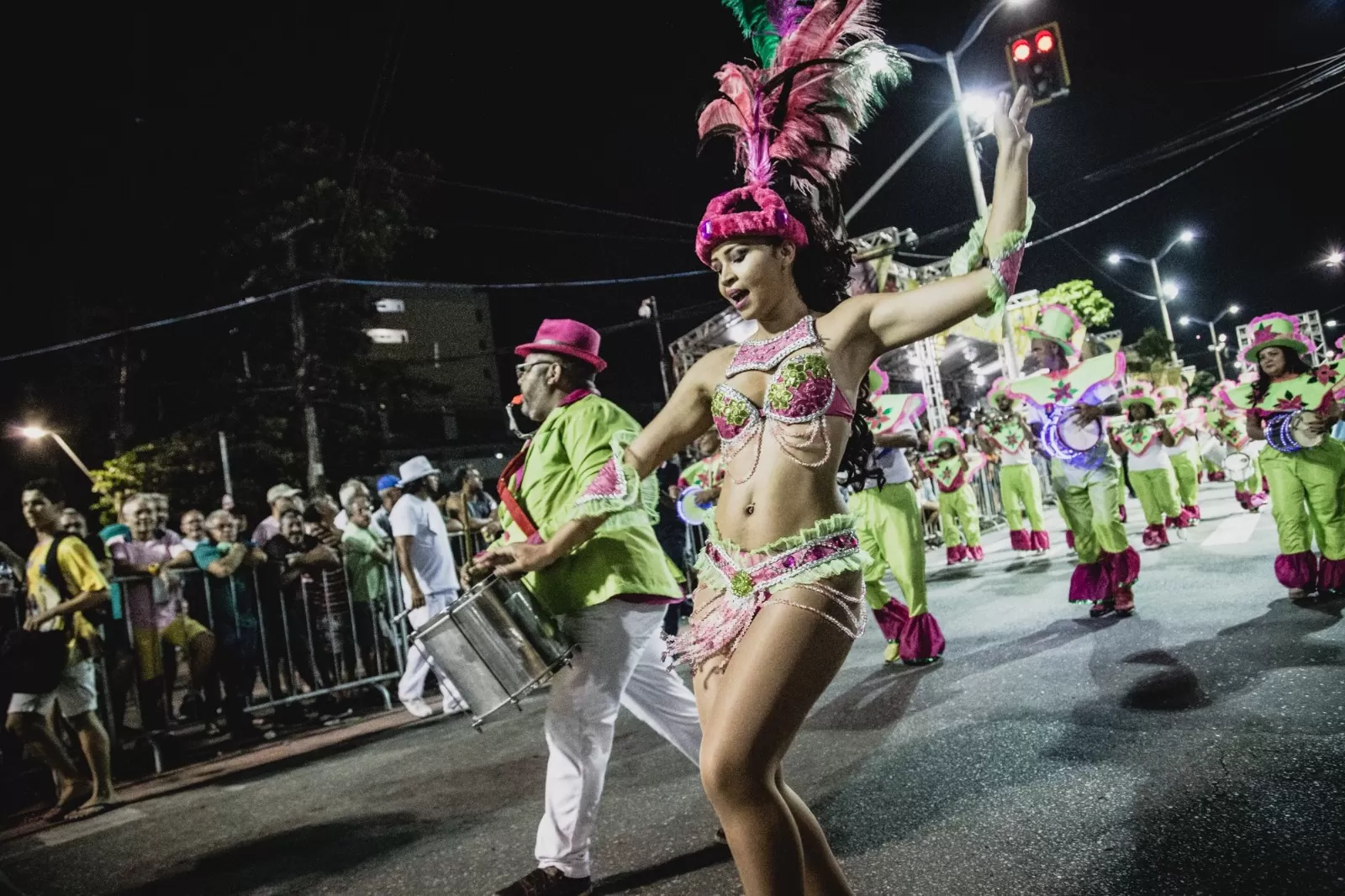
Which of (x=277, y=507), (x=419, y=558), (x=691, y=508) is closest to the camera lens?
(x=419, y=558)

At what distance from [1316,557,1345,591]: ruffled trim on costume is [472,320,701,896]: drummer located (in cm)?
Result: 543

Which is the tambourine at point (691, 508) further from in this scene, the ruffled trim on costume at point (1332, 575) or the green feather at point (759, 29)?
the green feather at point (759, 29)

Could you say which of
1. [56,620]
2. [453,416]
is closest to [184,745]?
[56,620]

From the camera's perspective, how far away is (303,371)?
19.4 metres

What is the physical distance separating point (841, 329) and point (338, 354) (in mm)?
19710

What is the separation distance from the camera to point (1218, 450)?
62.6 feet

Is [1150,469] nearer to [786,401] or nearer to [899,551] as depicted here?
[899,551]

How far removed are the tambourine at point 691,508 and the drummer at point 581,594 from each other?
507 cm

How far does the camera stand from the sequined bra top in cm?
224

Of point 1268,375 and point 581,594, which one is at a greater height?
point 1268,375

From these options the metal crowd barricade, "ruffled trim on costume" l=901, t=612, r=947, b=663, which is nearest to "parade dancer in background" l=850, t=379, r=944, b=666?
"ruffled trim on costume" l=901, t=612, r=947, b=663

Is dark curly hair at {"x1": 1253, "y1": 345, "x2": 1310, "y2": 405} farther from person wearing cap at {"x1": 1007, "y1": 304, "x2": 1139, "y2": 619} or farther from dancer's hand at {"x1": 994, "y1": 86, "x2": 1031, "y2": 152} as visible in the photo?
dancer's hand at {"x1": 994, "y1": 86, "x2": 1031, "y2": 152}

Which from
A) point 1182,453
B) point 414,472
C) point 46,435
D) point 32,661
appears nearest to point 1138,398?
point 1182,453

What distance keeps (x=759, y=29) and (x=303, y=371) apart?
18742 mm
